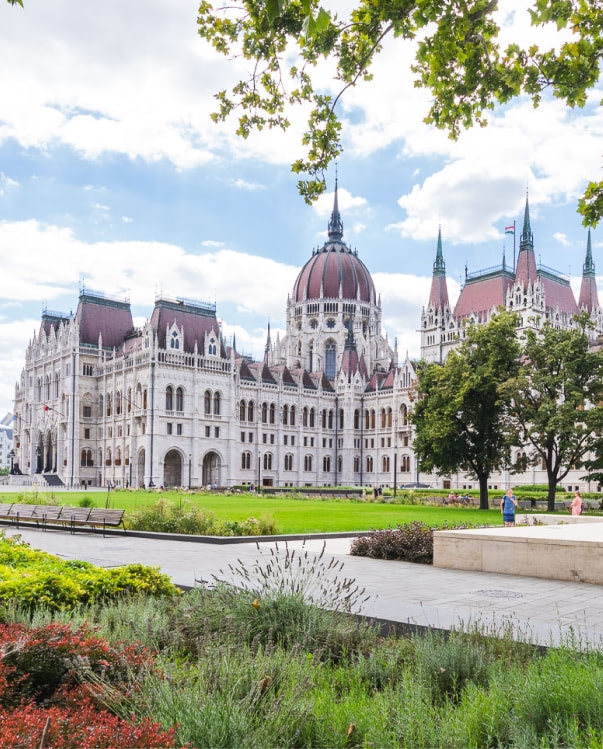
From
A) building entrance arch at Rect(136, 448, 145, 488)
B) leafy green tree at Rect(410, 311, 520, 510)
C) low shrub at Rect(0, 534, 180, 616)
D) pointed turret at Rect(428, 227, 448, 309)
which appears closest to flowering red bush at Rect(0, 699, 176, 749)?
low shrub at Rect(0, 534, 180, 616)

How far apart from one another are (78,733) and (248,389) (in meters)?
83.1

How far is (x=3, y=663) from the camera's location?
Result: 17.5 feet

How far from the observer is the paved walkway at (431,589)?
27.7 feet

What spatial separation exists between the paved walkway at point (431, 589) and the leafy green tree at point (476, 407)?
77.3 ft

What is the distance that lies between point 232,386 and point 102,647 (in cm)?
7741

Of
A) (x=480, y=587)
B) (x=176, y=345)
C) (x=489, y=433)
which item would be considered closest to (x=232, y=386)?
(x=176, y=345)

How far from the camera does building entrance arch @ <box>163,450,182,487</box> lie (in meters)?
78.6

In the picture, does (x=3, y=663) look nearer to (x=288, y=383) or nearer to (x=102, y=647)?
(x=102, y=647)

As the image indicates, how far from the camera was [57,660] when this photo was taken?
5.65 m

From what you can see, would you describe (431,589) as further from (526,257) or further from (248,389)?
(526,257)

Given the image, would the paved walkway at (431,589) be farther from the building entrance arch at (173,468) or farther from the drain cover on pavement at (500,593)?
the building entrance arch at (173,468)

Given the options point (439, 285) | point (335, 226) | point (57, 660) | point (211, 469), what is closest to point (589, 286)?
point (439, 285)

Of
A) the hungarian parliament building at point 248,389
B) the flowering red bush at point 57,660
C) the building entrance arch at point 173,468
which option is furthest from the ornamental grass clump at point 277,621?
the building entrance arch at point 173,468

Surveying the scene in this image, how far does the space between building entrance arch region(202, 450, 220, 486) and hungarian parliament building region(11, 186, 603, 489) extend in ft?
0.44
